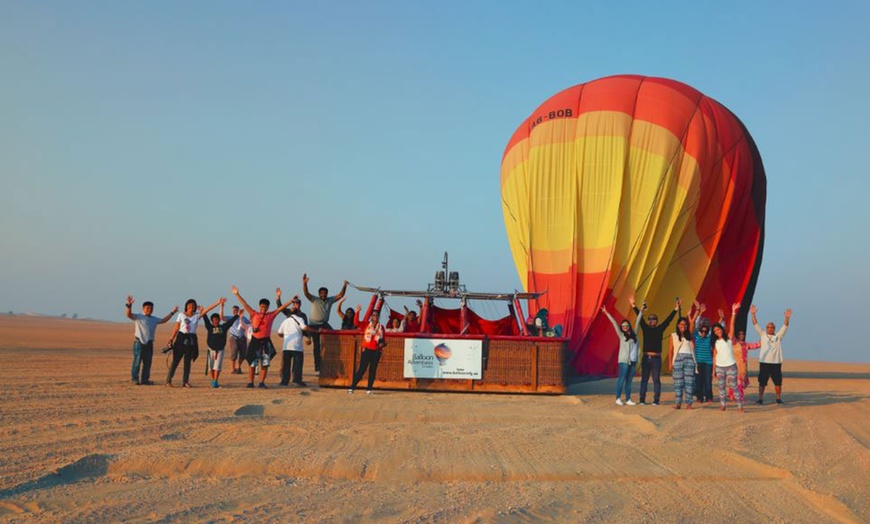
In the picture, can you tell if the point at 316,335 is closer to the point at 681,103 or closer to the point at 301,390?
the point at 301,390

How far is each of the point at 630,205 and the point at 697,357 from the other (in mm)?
5812

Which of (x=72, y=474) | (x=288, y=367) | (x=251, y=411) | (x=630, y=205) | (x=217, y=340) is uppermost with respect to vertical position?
(x=630, y=205)

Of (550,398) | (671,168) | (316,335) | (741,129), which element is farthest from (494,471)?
(741,129)

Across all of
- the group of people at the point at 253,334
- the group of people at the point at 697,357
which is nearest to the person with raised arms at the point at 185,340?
the group of people at the point at 253,334

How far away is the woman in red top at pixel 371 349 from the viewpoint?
13508 millimetres

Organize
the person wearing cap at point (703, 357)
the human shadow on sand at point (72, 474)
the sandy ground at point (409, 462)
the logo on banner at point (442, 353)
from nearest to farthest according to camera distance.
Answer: the sandy ground at point (409, 462) < the human shadow on sand at point (72, 474) < the person wearing cap at point (703, 357) < the logo on banner at point (442, 353)

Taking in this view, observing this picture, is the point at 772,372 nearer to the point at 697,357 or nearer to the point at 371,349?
the point at 697,357

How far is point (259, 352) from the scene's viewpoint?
1456cm

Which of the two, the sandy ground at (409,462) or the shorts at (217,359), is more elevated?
the shorts at (217,359)

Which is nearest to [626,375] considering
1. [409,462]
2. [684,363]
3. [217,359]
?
[684,363]

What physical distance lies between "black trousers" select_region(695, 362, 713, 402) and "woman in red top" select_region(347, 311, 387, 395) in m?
5.45

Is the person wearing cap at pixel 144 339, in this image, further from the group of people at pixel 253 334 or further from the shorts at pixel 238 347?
the shorts at pixel 238 347

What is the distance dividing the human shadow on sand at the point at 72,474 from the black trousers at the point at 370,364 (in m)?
7.04

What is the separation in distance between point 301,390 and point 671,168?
10139mm
